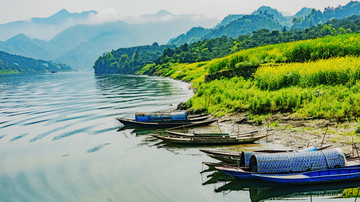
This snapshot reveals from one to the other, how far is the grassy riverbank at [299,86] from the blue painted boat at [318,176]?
29.5ft

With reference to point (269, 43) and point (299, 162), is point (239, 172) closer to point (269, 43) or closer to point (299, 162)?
point (299, 162)

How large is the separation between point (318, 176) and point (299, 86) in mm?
17514

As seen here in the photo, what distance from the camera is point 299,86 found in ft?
102

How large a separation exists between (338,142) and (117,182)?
17.4 metres

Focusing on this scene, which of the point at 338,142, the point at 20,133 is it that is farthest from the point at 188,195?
the point at 20,133

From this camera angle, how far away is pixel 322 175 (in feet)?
52.7

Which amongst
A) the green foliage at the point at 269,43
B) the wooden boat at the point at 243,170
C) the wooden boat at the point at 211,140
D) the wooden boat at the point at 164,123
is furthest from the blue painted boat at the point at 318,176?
the green foliage at the point at 269,43

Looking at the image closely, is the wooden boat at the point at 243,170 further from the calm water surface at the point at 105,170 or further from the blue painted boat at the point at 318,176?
the calm water surface at the point at 105,170

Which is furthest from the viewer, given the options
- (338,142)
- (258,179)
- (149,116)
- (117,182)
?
(149,116)

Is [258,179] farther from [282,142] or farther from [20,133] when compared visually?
[20,133]

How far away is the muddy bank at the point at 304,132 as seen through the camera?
20195mm

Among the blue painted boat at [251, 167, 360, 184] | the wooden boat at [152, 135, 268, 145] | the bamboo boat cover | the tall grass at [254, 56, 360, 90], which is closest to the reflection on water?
the blue painted boat at [251, 167, 360, 184]

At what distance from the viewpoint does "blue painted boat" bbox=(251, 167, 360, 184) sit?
51.9 ft

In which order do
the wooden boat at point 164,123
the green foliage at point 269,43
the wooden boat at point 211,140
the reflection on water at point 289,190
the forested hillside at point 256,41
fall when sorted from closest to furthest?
the reflection on water at point 289,190, the wooden boat at point 211,140, the wooden boat at point 164,123, the green foliage at point 269,43, the forested hillside at point 256,41
